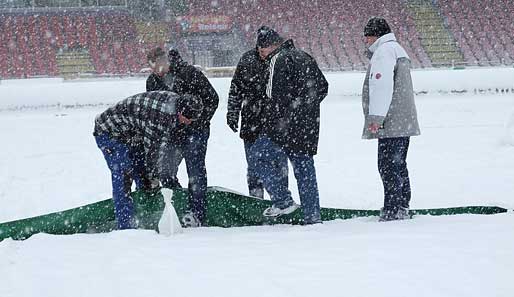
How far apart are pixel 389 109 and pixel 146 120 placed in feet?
4.99

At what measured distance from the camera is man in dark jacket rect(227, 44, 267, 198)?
4.29 meters

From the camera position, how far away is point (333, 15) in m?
25.4

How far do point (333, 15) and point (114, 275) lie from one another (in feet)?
77.0

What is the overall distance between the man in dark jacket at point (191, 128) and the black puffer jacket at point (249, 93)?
26cm

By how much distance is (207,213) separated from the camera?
4.20 meters

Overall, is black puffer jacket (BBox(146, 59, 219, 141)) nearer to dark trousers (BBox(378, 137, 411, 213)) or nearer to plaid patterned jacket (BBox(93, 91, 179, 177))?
plaid patterned jacket (BBox(93, 91, 179, 177))

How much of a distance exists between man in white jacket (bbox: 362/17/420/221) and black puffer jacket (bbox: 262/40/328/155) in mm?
346

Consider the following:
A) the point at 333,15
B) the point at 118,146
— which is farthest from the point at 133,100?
the point at 333,15

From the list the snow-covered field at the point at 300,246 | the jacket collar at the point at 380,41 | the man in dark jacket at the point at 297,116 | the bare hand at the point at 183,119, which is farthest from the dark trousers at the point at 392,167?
the bare hand at the point at 183,119

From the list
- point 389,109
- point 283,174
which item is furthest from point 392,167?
point 283,174

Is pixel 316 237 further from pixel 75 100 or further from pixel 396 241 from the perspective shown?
pixel 75 100

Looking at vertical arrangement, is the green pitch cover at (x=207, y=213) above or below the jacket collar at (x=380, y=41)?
below

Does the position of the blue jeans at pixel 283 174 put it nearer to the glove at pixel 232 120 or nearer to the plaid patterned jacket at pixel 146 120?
the glove at pixel 232 120

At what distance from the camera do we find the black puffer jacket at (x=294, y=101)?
3889 mm
